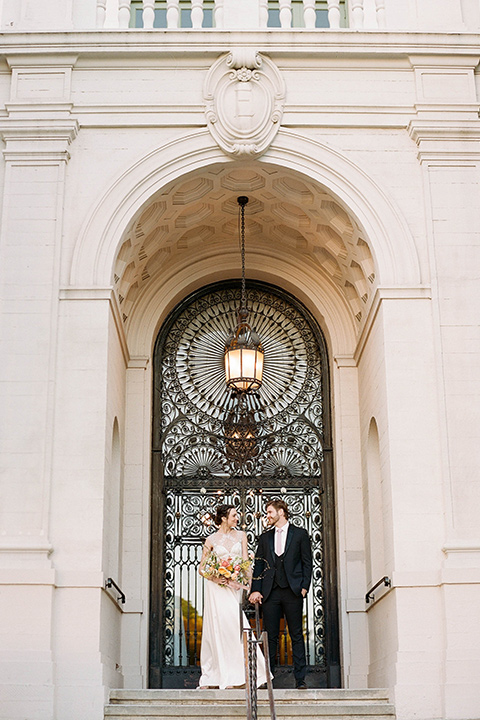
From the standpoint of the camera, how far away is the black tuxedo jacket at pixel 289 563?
36.3 feet

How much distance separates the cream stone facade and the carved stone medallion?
0.03 metres

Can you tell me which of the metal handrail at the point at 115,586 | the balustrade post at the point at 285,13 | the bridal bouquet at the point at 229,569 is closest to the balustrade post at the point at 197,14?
the balustrade post at the point at 285,13

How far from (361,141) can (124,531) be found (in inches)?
227

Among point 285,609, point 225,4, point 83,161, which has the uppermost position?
point 225,4

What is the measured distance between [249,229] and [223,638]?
5759 mm

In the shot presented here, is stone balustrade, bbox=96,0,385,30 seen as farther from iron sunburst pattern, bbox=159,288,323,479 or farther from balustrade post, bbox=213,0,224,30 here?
iron sunburst pattern, bbox=159,288,323,479

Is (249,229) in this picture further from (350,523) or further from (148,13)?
(350,523)

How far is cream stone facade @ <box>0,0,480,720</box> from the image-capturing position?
10.3 metres

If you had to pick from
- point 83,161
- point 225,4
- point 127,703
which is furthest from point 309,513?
point 225,4

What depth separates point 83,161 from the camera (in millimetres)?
11875

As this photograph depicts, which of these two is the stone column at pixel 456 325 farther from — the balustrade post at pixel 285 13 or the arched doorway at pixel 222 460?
the arched doorway at pixel 222 460

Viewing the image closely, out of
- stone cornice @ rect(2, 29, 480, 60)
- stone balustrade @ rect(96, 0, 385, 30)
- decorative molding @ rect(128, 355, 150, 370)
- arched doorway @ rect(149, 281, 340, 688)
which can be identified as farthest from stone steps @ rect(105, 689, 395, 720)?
stone balustrade @ rect(96, 0, 385, 30)

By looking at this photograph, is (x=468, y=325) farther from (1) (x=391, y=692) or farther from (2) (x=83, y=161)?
(2) (x=83, y=161)

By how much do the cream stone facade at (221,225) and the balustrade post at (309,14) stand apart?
2 cm
